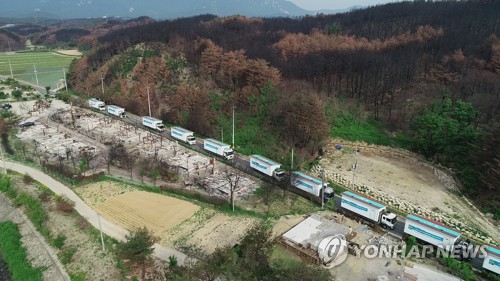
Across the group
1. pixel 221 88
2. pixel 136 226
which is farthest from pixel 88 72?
pixel 136 226

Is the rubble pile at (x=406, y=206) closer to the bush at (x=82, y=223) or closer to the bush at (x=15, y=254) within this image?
the bush at (x=82, y=223)

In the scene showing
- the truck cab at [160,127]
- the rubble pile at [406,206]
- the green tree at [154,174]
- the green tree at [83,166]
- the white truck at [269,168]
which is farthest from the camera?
the truck cab at [160,127]

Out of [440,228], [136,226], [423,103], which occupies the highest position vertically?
[423,103]

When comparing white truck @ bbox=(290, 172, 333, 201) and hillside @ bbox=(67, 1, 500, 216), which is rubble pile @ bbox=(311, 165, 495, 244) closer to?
white truck @ bbox=(290, 172, 333, 201)

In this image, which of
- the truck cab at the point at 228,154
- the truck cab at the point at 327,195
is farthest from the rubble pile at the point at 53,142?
the truck cab at the point at 327,195

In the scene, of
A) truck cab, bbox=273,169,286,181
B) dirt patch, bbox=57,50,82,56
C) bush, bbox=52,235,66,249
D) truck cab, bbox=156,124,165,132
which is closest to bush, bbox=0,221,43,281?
bush, bbox=52,235,66,249

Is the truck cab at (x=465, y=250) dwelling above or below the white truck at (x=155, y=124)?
below

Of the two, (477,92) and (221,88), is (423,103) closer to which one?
(477,92)
